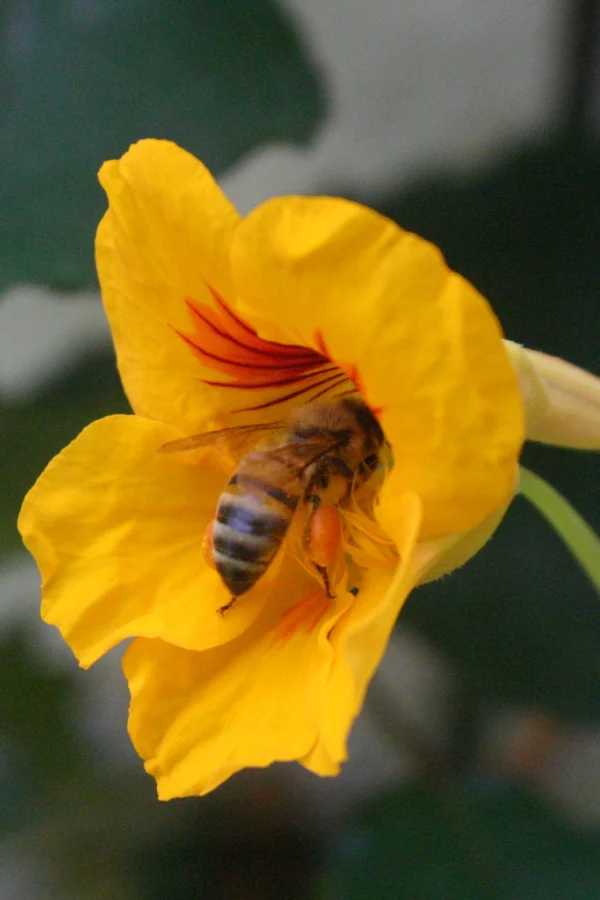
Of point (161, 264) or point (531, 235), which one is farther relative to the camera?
point (531, 235)

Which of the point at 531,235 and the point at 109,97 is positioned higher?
the point at 109,97

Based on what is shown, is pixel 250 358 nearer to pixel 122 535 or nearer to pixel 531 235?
pixel 122 535

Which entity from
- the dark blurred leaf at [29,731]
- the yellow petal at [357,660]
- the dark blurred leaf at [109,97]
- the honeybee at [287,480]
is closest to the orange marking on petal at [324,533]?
the honeybee at [287,480]

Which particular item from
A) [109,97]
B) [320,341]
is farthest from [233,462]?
[109,97]

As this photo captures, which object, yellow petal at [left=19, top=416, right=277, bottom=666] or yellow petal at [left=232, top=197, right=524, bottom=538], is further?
yellow petal at [left=19, top=416, right=277, bottom=666]

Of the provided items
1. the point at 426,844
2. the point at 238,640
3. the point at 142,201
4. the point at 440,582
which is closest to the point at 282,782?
the point at 426,844

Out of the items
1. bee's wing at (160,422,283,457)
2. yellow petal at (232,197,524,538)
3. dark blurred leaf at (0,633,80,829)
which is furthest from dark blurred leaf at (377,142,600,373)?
dark blurred leaf at (0,633,80,829)

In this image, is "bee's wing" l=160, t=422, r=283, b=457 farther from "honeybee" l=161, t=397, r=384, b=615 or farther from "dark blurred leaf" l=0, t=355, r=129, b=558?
"dark blurred leaf" l=0, t=355, r=129, b=558
